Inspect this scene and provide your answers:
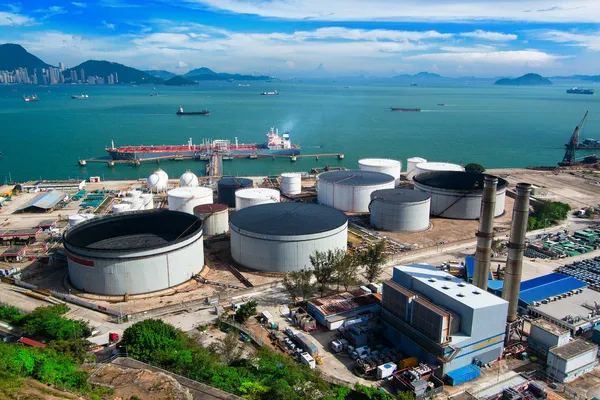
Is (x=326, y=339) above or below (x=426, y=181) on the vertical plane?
below

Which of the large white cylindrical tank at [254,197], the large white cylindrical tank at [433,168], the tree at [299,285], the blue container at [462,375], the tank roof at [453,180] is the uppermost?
the large white cylindrical tank at [433,168]

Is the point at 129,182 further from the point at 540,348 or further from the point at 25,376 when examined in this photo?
the point at 540,348

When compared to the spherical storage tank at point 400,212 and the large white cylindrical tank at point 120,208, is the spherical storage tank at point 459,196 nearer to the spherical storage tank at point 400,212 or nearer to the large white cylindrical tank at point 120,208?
the spherical storage tank at point 400,212

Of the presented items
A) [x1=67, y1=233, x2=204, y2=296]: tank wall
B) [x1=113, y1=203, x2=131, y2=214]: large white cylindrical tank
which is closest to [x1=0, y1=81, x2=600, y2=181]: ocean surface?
[x1=113, y1=203, x2=131, y2=214]: large white cylindrical tank

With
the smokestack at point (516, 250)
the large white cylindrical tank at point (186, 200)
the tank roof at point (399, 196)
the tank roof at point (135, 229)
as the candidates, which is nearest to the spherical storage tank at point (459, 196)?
the tank roof at point (399, 196)

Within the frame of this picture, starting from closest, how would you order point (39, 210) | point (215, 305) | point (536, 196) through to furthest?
1. point (215, 305)
2. point (39, 210)
3. point (536, 196)

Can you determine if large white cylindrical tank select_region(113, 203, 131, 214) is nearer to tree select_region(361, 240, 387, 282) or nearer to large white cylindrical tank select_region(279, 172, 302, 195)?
large white cylindrical tank select_region(279, 172, 302, 195)

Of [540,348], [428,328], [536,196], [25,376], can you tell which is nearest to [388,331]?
[428,328]
